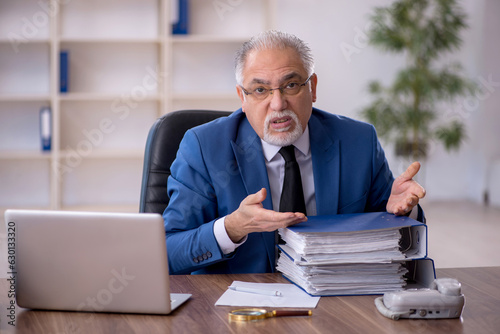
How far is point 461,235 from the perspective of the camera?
15.6 feet

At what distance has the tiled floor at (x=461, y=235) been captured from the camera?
3975 millimetres

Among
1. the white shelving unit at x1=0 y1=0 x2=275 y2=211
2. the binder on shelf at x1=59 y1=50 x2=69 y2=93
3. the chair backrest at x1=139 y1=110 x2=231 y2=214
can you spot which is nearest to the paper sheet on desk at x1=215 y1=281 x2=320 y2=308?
the chair backrest at x1=139 y1=110 x2=231 y2=214

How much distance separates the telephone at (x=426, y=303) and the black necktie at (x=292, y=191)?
0.63 m

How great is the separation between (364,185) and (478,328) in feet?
2.54

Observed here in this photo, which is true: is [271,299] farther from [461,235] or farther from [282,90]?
[461,235]

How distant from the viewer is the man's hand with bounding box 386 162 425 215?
4.85ft

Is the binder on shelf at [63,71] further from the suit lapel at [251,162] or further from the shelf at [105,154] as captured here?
the suit lapel at [251,162]

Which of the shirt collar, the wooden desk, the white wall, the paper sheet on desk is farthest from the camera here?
the white wall

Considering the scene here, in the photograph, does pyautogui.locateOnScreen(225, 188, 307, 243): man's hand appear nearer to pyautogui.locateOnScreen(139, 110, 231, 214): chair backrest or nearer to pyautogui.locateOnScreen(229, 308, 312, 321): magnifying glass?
pyautogui.locateOnScreen(229, 308, 312, 321): magnifying glass

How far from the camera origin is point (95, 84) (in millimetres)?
5199

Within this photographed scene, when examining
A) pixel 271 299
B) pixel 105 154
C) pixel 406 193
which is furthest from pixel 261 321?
pixel 105 154

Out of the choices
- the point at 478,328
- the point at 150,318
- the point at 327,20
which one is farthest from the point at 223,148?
the point at 327,20

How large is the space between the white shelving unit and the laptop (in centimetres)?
389

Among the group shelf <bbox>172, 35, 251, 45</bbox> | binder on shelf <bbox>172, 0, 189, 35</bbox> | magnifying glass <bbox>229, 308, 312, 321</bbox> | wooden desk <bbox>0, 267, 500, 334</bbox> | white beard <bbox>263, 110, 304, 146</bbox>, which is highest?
binder on shelf <bbox>172, 0, 189, 35</bbox>
